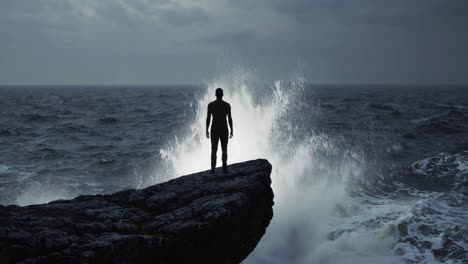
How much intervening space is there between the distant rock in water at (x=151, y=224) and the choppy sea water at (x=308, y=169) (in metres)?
5.61

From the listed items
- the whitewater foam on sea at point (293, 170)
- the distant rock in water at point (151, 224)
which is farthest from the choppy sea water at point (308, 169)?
the distant rock in water at point (151, 224)

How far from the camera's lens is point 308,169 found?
21531 mm

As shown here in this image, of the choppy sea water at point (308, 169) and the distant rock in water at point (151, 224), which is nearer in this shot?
the distant rock in water at point (151, 224)

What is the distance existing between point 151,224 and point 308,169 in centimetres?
1644

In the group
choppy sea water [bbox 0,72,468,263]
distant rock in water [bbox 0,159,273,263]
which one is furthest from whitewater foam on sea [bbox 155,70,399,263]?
distant rock in water [bbox 0,159,273,263]

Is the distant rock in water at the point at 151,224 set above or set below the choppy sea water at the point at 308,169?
above

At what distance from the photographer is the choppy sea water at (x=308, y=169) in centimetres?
1315

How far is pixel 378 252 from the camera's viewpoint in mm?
12273

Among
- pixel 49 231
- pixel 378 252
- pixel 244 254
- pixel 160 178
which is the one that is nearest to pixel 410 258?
pixel 378 252

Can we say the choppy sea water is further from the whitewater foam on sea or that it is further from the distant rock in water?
the distant rock in water

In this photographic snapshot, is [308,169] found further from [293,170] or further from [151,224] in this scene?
[151,224]

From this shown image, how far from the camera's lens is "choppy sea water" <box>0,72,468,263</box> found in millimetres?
13148

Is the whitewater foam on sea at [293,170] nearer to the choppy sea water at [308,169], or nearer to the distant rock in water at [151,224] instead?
the choppy sea water at [308,169]

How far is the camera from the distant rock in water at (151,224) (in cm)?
506
